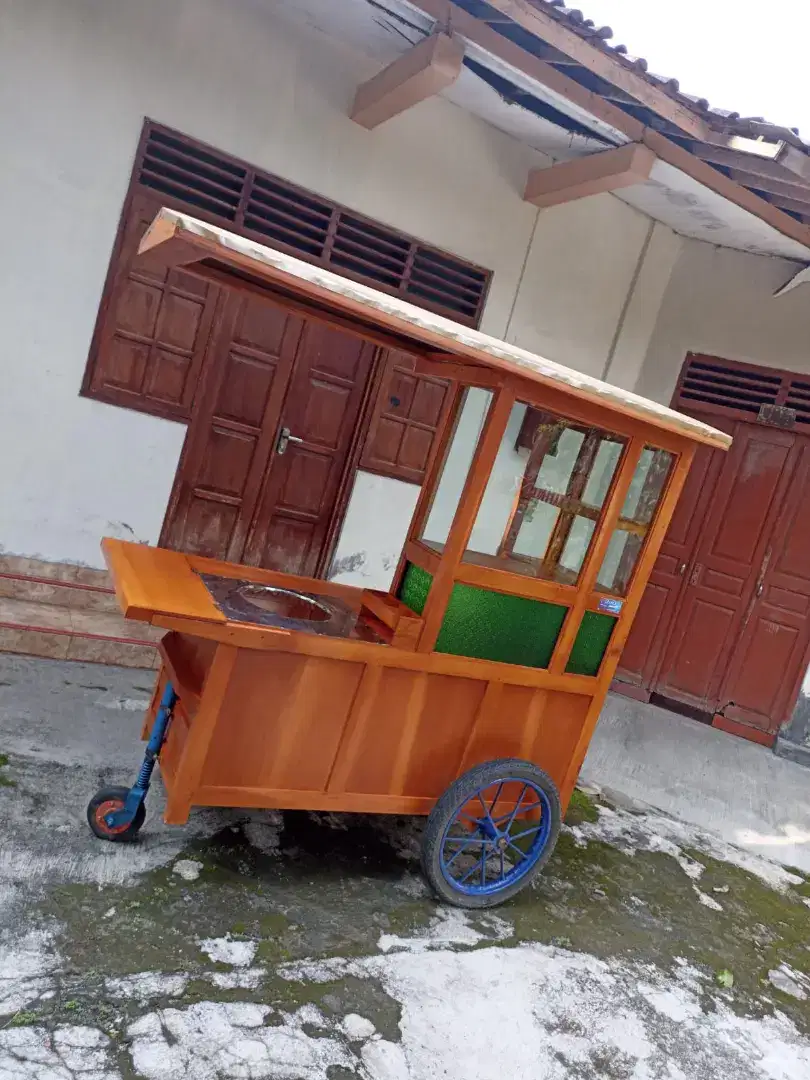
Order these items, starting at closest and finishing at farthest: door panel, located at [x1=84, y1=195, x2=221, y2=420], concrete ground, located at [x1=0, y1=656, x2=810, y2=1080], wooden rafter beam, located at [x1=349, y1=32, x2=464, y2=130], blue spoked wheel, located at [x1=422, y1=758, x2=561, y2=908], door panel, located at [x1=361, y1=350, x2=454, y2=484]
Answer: concrete ground, located at [x1=0, y1=656, x2=810, y2=1080] < blue spoked wheel, located at [x1=422, y1=758, x2=561, y2=908] < wooden rafter beam, located at [x1=349, y1=32, x2=464, y2=130] < door panel, located at [x1=84, y1=195, x2=221, y2=420] < door panel, located at [x1=361, y1=350, x2=454, y2=484]

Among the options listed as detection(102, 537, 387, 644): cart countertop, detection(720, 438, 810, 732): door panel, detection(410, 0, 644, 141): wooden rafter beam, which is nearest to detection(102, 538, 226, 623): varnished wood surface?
detection(102, 537, 387, 644): cart countertop

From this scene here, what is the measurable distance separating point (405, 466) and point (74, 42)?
326cm

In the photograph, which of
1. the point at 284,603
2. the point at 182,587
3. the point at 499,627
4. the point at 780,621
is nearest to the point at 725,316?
the point at 780,621

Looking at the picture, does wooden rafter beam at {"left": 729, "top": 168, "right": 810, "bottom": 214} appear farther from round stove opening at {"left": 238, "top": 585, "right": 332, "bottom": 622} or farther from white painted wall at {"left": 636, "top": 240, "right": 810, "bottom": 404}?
round stove opening at {"left": 238, "top": 585, "right": 332, "bottom": 622}

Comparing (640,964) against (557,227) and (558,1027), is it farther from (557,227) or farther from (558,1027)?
(557,227)

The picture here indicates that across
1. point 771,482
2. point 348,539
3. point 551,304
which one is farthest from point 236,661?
point 771,482

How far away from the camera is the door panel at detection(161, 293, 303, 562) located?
5.29m

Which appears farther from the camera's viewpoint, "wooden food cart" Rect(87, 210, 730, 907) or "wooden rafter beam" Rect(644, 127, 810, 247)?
"wooden rafter beam" Rect(644, 127, 810, 247)

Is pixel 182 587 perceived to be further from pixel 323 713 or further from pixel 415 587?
pixel 415 587

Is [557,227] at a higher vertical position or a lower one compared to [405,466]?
higher

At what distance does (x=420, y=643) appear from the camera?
3.07m

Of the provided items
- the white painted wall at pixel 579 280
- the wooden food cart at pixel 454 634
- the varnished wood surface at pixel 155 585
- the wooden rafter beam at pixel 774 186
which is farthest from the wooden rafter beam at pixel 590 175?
the varnished wood surface at pixel 155 585

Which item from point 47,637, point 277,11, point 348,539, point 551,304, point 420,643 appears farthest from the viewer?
point 551,304

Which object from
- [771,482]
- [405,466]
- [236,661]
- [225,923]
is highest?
[771,482]
